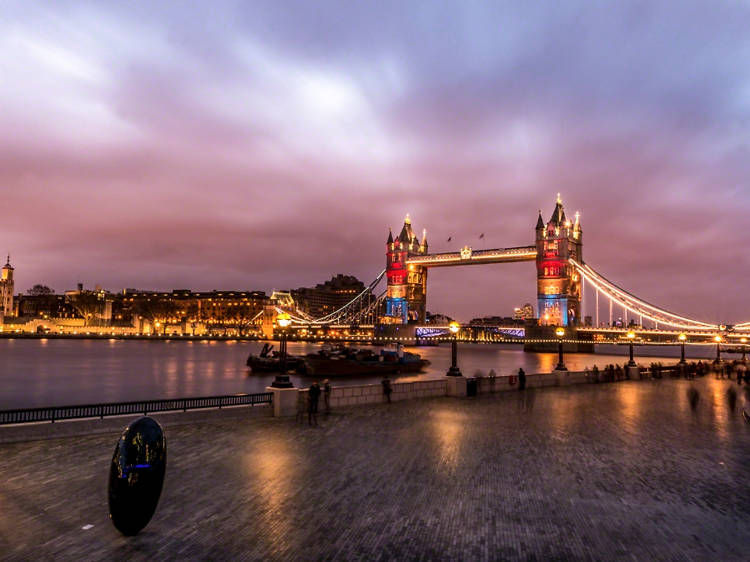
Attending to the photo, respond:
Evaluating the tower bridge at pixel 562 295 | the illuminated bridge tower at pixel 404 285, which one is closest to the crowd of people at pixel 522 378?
the tower bridge at pixel 562 295

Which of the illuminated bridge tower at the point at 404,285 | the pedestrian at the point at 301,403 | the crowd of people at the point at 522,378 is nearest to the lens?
the crowd of people at the point at 522,378

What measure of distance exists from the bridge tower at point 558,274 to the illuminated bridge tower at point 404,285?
158ft

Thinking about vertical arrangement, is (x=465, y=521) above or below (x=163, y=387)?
above

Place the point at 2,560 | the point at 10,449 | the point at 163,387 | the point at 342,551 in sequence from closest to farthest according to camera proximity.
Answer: the point at 2,560 → the point at 342,551 → the point at 10,449 → the point at 163,387

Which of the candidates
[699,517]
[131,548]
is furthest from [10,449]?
[699,517]

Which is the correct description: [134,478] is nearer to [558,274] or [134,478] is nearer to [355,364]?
[355,364]

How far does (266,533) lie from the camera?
28.8ft

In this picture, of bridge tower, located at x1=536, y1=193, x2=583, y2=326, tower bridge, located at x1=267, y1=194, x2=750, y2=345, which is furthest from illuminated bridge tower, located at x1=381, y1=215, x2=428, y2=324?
bridge tower, located at x1=536, y1=193, x2=583, y2=326

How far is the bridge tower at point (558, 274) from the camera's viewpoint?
452ft

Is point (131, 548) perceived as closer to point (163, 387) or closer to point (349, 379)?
point (163, 387)

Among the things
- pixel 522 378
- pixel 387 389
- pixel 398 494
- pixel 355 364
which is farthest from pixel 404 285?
pixel 398 494

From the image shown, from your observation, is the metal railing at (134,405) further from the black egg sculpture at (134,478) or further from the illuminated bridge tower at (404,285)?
the illuminated bridge tower at (404,285)

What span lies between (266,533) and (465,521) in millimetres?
3456

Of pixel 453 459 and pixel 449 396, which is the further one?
pixel 449 396
